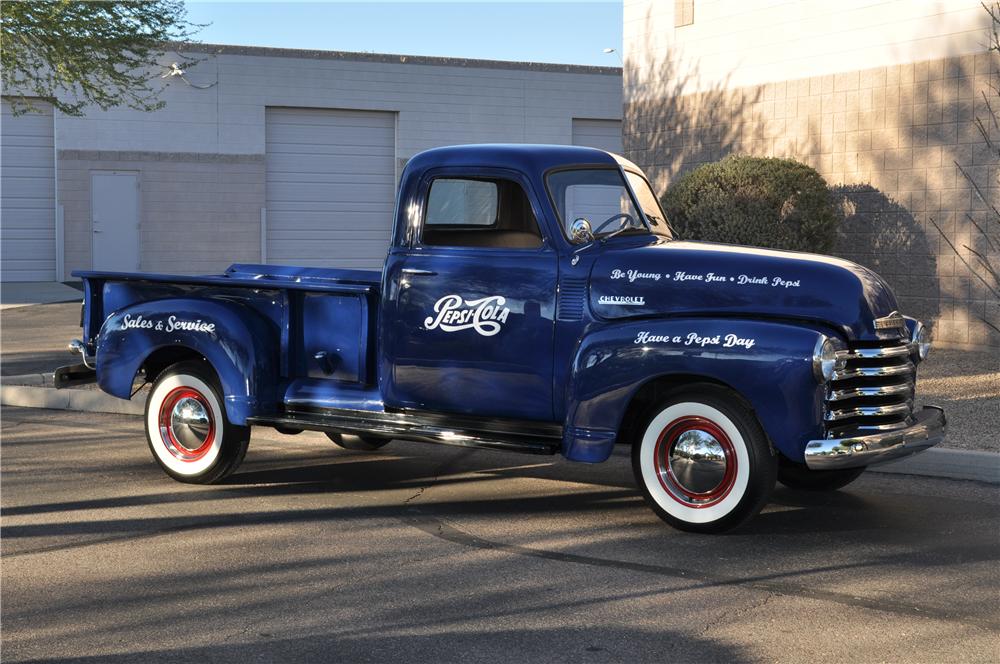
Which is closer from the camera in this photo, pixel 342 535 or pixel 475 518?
pixel 342 535

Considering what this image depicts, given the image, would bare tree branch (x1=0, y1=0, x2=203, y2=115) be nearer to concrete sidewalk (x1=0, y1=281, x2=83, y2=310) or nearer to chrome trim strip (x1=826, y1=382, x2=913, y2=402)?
concrete sidewalk (x1=0, y1=281, x2=83, y2=310)

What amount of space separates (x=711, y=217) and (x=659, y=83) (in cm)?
488

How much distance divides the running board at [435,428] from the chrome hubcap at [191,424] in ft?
1.55

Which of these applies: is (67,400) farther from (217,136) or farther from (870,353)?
(217,136)

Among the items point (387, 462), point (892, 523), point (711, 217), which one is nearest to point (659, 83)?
point (711, 217)

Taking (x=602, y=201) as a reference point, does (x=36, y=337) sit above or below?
below

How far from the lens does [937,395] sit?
1101cm

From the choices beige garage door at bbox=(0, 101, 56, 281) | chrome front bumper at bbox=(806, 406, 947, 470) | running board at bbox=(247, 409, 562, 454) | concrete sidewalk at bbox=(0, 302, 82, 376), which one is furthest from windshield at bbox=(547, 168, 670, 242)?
beige garage door at bbox=(0, 101, 56, 281)

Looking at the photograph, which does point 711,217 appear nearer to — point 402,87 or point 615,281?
point 615,281

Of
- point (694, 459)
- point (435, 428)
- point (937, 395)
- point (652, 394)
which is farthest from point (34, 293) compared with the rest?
point (694, 459)

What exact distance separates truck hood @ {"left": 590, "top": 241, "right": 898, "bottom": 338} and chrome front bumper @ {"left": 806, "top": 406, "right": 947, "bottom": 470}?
1.83ft

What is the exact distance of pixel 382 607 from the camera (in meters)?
5.28

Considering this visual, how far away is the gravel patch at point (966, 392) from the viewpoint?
904 cm

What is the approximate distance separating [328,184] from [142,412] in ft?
67.4
